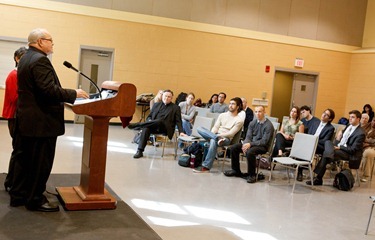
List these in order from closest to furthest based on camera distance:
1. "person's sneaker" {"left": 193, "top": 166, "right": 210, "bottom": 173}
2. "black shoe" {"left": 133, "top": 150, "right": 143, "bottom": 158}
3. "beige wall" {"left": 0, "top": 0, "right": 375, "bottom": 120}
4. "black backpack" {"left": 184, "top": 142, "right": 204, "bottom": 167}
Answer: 1. "person's sneaker" {"left": 193, "top": 166, "right": 210, "bottom": 173}
2. "black backpack" {"left": 184, "top": 142, "right": 204, "bottom": 167}
3. "black shoe" {"left": 133, "top": 150, "right": 143, "bottom": 158}
4. "beige wall" {"left": 0, "top": 0, "right": 375, "bottom": 120}

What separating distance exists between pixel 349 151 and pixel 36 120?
4.32m

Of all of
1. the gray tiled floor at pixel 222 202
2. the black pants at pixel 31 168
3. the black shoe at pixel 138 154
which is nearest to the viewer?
the black pants at pixel 31 168

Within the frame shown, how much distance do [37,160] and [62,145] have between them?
11.8ft

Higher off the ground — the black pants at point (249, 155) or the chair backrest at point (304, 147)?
the chair backrest at point (304, 147)

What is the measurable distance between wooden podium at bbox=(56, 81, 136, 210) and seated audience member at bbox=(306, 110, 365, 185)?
3.36 meters

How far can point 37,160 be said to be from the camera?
3168mm

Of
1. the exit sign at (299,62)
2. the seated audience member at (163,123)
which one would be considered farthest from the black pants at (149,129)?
the exit sign at (299,62)

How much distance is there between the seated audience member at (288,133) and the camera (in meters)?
6.20

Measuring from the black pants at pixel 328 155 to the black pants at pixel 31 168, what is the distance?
3.88m

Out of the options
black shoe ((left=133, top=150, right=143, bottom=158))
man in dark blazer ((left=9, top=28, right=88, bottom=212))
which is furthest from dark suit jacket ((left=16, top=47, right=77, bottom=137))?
black shoe ((left=133, top=150, right=143, bottom=158))

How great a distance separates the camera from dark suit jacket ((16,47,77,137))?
306cm

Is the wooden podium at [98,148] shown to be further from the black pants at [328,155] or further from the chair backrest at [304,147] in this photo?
the black pants at [328,155]

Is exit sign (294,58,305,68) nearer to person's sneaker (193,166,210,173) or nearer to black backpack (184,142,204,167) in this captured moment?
black backpack (184,142,204,167)

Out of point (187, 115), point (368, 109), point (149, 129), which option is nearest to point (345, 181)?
point (149, 129)
